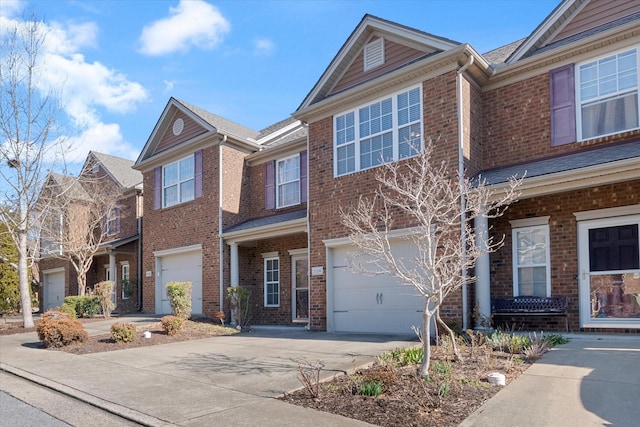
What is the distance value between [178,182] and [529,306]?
13.5 m

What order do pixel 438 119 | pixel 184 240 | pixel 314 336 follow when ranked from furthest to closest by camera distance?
pixel 184 240 < pixel 314 336 < pixel 438 119

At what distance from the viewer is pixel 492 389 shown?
6.37m

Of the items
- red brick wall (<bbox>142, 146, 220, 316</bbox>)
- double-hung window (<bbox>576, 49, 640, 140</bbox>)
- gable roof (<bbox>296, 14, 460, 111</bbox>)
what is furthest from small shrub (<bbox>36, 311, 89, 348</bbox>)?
double-hung window (<bbox>576, 49, 640, 140</bbox>)

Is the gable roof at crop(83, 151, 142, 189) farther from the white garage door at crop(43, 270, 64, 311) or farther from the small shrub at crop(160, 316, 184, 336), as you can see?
the small shrub at crop(160, 316, 184, 336)

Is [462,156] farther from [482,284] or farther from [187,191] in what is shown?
[187,191]

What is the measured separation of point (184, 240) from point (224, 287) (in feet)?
9.66

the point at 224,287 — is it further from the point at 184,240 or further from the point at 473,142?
the point at 473,142

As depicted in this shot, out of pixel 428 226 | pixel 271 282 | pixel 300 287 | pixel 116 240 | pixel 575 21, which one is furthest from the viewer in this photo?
pixel 116 240

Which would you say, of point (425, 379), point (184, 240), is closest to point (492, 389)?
point (425, 379)

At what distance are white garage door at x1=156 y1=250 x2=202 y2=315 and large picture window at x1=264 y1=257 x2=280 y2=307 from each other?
246 cm

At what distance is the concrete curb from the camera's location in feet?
19.1

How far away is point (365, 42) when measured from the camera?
45.1 feet

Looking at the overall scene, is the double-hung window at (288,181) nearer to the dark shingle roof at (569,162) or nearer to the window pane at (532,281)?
the dark shingle roof at (569,162)

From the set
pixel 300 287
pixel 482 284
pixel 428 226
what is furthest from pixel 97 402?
pixel 300 287
